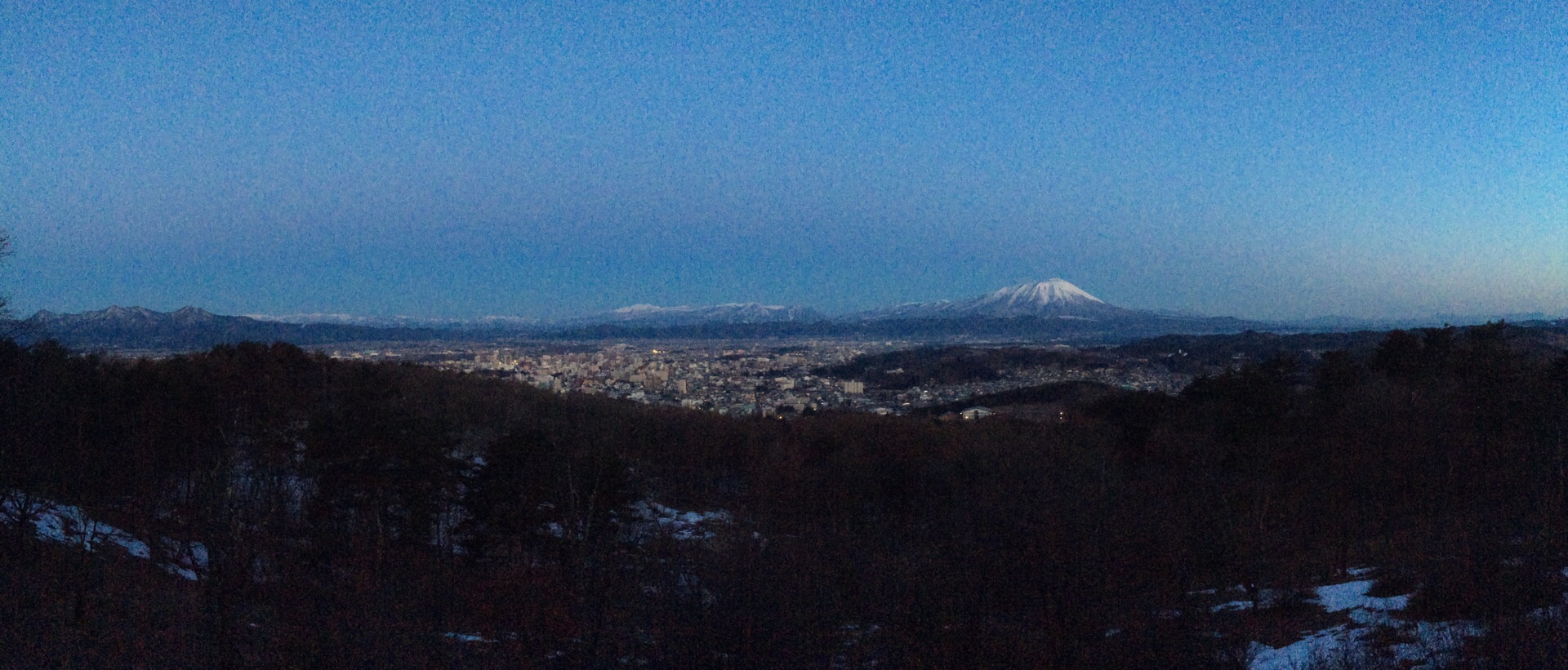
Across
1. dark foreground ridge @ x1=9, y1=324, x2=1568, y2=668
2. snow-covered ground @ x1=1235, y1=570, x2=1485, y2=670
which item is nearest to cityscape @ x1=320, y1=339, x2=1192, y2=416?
dark foreground ridge @ x1=9, y1=324, x2=1568, y2=668

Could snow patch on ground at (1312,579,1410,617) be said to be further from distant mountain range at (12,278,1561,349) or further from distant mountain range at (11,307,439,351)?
distant mountain range at (11,307,439,351)

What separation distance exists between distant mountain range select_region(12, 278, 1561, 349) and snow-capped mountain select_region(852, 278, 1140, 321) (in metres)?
0.33

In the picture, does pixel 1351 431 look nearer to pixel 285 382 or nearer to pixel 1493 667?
pixel 1493 667

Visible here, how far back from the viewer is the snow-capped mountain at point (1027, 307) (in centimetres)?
13938

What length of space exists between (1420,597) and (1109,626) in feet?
10.7

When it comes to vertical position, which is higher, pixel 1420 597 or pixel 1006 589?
pixel 1420 597

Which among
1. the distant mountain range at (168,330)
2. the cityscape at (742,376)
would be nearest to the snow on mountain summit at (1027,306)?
the cityscape at (742,376)

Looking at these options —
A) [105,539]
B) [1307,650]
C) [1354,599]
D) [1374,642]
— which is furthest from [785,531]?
[1374,642]

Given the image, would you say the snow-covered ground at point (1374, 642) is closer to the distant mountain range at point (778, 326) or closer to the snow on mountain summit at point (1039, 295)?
the distant mountain range at point (778, 326)

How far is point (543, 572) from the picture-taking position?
48.9 ft

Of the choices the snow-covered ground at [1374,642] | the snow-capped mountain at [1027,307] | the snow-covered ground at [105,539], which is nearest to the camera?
the snow-covered ground at [1374,642]

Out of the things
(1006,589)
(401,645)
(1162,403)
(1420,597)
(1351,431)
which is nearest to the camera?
(401,645)

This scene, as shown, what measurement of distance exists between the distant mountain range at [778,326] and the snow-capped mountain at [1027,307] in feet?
1.10

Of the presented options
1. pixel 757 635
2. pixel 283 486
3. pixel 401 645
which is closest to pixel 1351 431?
pixel 757 635
